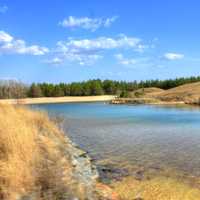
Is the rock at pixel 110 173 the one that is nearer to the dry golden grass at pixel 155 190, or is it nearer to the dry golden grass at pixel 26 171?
the dry golden grass at pixel 155 190

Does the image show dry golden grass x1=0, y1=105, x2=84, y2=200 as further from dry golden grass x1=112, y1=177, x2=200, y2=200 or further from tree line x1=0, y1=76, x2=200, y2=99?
tree line x1=0, y1=76, x2=200, y2=99

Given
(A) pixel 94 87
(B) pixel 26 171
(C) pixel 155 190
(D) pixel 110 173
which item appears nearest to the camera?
(B) pixel 26 171

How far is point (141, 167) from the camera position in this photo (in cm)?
957

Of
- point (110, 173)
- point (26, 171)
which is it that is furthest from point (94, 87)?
point (26, 171)

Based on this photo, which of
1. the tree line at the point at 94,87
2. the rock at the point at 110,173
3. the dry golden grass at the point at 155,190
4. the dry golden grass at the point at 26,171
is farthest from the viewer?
the tree line at the point at 94,87

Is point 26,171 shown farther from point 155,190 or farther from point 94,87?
point 94,87

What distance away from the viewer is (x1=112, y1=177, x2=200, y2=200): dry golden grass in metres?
7.04

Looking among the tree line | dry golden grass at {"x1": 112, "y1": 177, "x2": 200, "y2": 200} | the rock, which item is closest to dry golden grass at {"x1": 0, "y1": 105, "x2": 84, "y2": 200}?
dry golden grass at {"x1": 112, "y1": 177, "x2": 200, "y2": 200}

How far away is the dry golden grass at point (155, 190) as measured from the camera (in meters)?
7.04


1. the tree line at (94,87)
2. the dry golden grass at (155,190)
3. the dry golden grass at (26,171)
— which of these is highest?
the tree line at (94,87)

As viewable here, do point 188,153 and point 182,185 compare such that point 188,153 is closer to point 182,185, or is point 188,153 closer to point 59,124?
point 182,185

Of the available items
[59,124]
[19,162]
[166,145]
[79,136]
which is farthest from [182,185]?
[79,136]

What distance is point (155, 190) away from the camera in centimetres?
747

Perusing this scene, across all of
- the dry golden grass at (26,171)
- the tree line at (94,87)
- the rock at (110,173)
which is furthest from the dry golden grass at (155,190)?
the tree line at (94,87)
